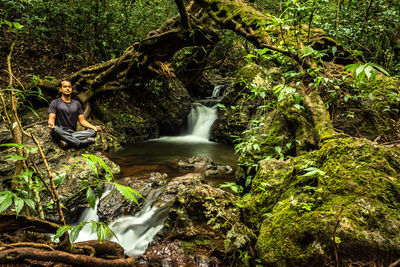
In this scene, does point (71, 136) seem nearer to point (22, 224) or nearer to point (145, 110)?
point (22, 224)

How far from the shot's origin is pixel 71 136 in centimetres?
571

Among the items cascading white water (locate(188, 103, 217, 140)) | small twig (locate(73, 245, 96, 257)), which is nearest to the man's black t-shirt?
small twig (locate(73, 245, 96, 257))

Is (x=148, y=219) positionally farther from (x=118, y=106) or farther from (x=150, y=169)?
(x=118, y=106)

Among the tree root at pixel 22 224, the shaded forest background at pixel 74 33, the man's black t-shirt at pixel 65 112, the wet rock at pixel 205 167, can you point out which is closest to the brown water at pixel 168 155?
the wet rock at pixel 205 167

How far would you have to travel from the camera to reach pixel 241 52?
1280 cm

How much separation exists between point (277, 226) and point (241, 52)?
12.3 meters

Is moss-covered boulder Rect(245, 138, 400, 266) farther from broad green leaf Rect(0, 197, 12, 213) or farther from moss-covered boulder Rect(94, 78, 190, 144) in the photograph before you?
moss-covered boulder Rect(94, 78, 190, 144)

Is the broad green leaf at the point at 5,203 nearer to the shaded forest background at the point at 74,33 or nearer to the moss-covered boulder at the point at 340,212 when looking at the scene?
the moss-covered boulder at the point at 340,212

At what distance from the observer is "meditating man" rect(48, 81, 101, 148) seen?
542cm

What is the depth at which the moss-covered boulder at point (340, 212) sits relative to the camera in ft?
5.01

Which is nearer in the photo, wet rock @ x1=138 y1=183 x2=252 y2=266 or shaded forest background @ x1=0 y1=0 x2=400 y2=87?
wet rock @ x1=138 y1=183 x2=252 y2=266

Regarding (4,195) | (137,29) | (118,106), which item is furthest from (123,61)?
(4,195)

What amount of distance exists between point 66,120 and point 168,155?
11.7 ft

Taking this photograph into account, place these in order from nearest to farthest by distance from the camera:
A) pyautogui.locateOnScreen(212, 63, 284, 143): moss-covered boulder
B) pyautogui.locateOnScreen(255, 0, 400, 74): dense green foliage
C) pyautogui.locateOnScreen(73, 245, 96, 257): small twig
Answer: pyautogui.locateOnScreen(73, 245, 96, 257): small twig, pyautogui.locateOnScreen(255, 0, 400, 74): dense green foliage, pyautogui.locateOnScreen(212, 63, 284, 143): moss-covered boulder
